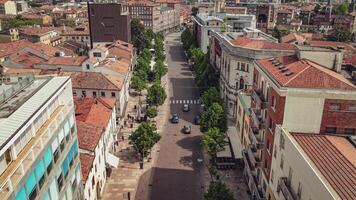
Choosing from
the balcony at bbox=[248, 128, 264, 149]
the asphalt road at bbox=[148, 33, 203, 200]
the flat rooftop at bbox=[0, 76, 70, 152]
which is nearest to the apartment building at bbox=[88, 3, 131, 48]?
the asphalt road at bbox=[148, 33, 203, 200]

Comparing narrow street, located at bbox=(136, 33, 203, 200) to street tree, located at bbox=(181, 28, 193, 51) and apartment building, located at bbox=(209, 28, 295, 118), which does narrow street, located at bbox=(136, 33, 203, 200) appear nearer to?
apartment building, located at bbox=(209, 28, 295, 118)

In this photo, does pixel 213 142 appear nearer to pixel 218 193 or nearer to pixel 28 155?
pixel 218 193

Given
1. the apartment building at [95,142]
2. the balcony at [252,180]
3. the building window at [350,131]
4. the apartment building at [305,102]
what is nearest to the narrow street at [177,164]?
the apartment building at [95,142]

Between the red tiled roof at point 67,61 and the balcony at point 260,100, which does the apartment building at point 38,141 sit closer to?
the balcony at point 260,100

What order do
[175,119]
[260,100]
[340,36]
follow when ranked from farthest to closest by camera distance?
[340,36]
[175,119]
[260,100]

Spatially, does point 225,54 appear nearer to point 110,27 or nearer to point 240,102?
point 240,102

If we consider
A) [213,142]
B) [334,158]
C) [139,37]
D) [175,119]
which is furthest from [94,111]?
[139,37]
